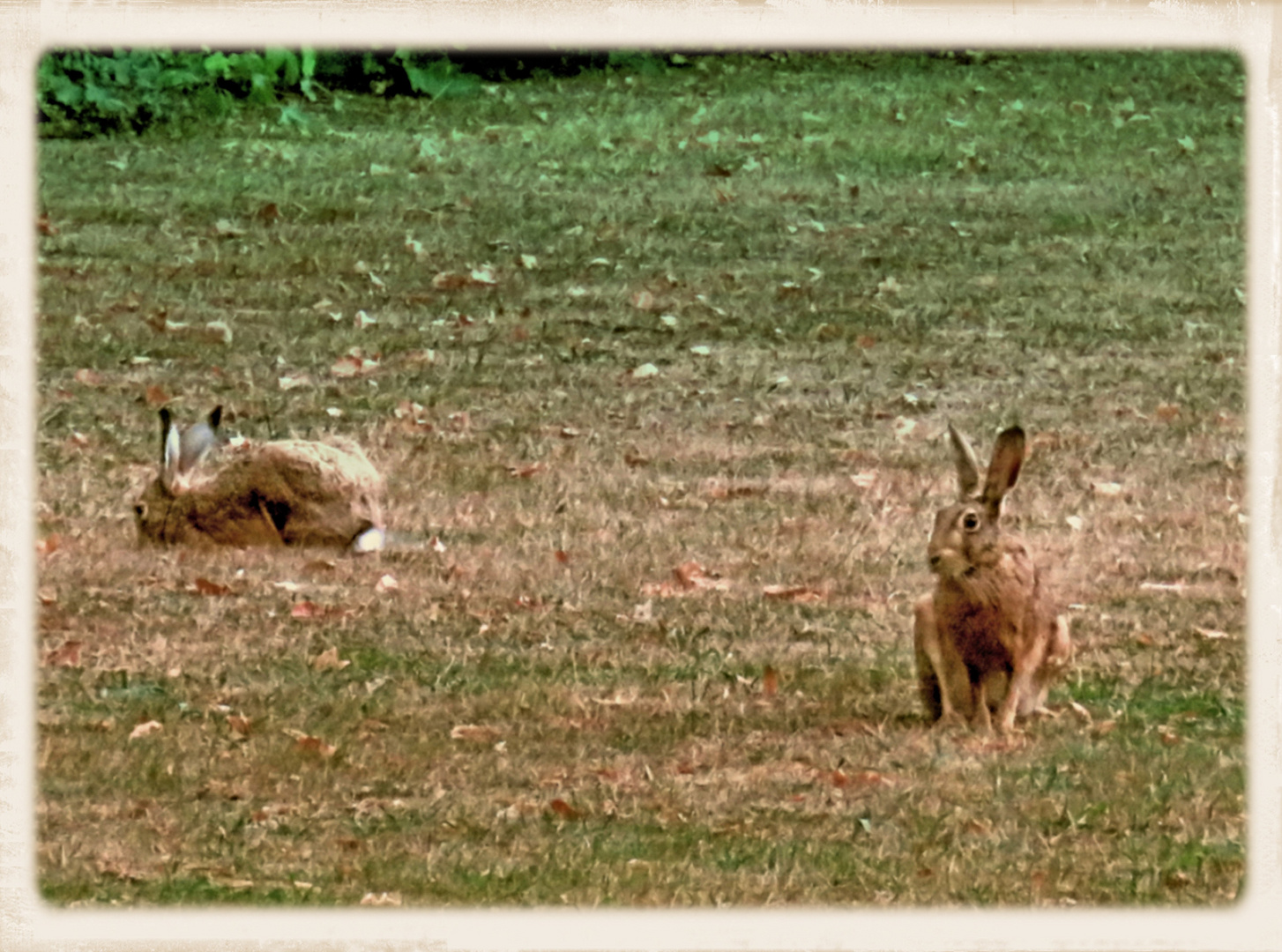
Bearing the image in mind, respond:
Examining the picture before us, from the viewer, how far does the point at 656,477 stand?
8.46 metres

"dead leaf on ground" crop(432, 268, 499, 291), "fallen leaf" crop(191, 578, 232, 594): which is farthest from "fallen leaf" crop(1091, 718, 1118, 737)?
"dead leaf on ground" crop(432, 268, 499, 291)

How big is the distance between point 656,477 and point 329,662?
229 cm

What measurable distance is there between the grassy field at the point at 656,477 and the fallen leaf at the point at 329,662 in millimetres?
30

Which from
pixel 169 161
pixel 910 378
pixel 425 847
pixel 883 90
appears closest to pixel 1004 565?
pixel 425 847

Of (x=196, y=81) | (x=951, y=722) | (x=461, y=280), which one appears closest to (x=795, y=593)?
(x=951, y=722)

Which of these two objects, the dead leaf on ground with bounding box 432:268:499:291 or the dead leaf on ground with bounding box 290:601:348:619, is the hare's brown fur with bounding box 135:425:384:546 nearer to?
the dead leaf on ground with bounding box 290:601:348:619

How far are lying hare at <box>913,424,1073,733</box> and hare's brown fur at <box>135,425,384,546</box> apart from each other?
2.44 metres

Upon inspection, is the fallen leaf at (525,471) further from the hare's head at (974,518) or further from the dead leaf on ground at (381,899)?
the dead leaf on ground at (381,899)

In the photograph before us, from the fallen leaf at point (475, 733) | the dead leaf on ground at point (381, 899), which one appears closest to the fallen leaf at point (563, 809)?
the fallen leaf at point (475, 733)

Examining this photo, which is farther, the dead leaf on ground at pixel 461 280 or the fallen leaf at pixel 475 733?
the dead leaf on ground at pixel 461 280

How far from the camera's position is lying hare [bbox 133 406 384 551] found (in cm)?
743

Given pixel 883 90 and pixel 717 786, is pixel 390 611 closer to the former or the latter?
pixel 717 786

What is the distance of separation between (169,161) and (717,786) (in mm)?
8504

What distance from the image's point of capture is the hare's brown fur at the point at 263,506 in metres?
7.43
